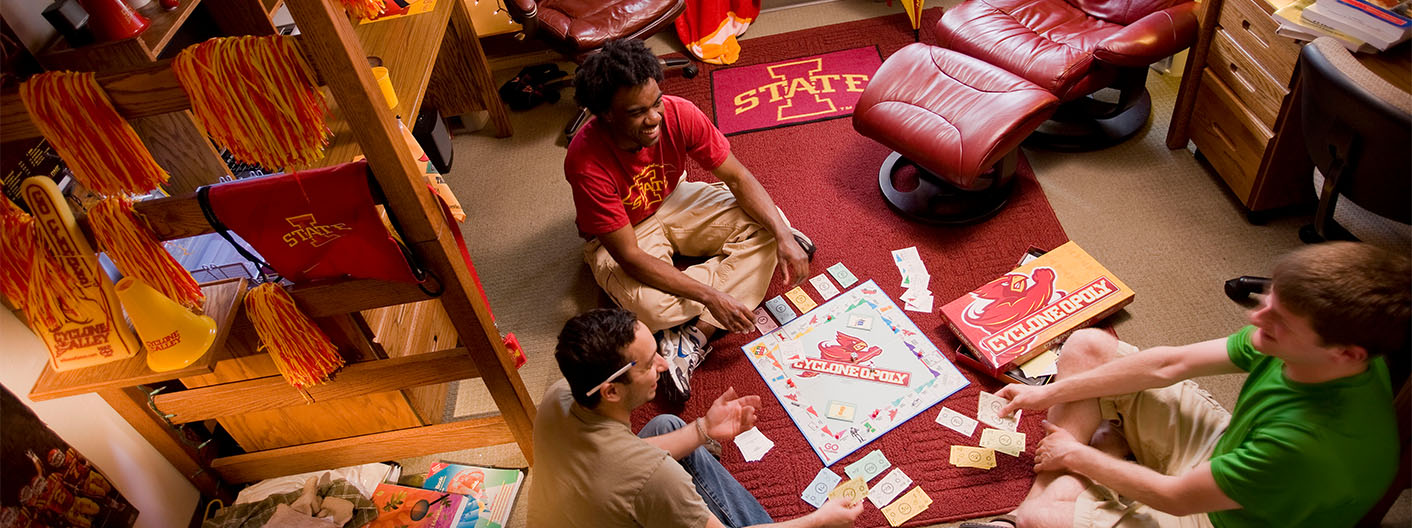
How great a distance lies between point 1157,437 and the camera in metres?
1.98

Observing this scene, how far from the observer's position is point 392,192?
1669 mm

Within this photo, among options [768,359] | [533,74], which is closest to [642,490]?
[768,359]

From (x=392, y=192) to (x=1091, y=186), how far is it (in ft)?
8.12

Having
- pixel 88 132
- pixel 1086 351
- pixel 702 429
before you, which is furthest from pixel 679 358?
pixel 88 132

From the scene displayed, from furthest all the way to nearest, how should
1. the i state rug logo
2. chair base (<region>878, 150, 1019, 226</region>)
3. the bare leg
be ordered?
the i state rug logo, chair base (<region>878, 150, 1019, 226</region>), the bare leg

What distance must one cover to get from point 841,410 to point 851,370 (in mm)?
146

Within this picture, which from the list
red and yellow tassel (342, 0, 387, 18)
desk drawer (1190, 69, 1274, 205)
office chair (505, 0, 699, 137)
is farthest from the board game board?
red and yellow tassel (342, 0, 387, 18)

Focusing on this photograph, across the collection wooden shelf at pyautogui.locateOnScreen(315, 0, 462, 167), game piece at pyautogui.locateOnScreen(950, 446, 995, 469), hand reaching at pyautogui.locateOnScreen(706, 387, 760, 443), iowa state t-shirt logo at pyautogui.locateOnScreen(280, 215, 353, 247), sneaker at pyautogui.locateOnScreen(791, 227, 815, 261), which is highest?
iowa state t-shirt logo at pyautogui.locateOnScreen(280, 215, 353, 247)

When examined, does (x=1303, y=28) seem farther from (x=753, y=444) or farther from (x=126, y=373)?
(x=126, y=373)

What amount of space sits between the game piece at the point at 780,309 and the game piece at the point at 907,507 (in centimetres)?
71

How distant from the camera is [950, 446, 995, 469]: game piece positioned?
90.0 inches

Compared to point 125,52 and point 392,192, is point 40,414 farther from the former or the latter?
point 392,192

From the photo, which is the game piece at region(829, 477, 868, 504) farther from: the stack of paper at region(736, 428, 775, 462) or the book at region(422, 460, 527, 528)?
the book at region(422, 460, 527, 528)

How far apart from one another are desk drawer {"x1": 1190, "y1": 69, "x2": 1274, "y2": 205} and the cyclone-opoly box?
1.92ft
